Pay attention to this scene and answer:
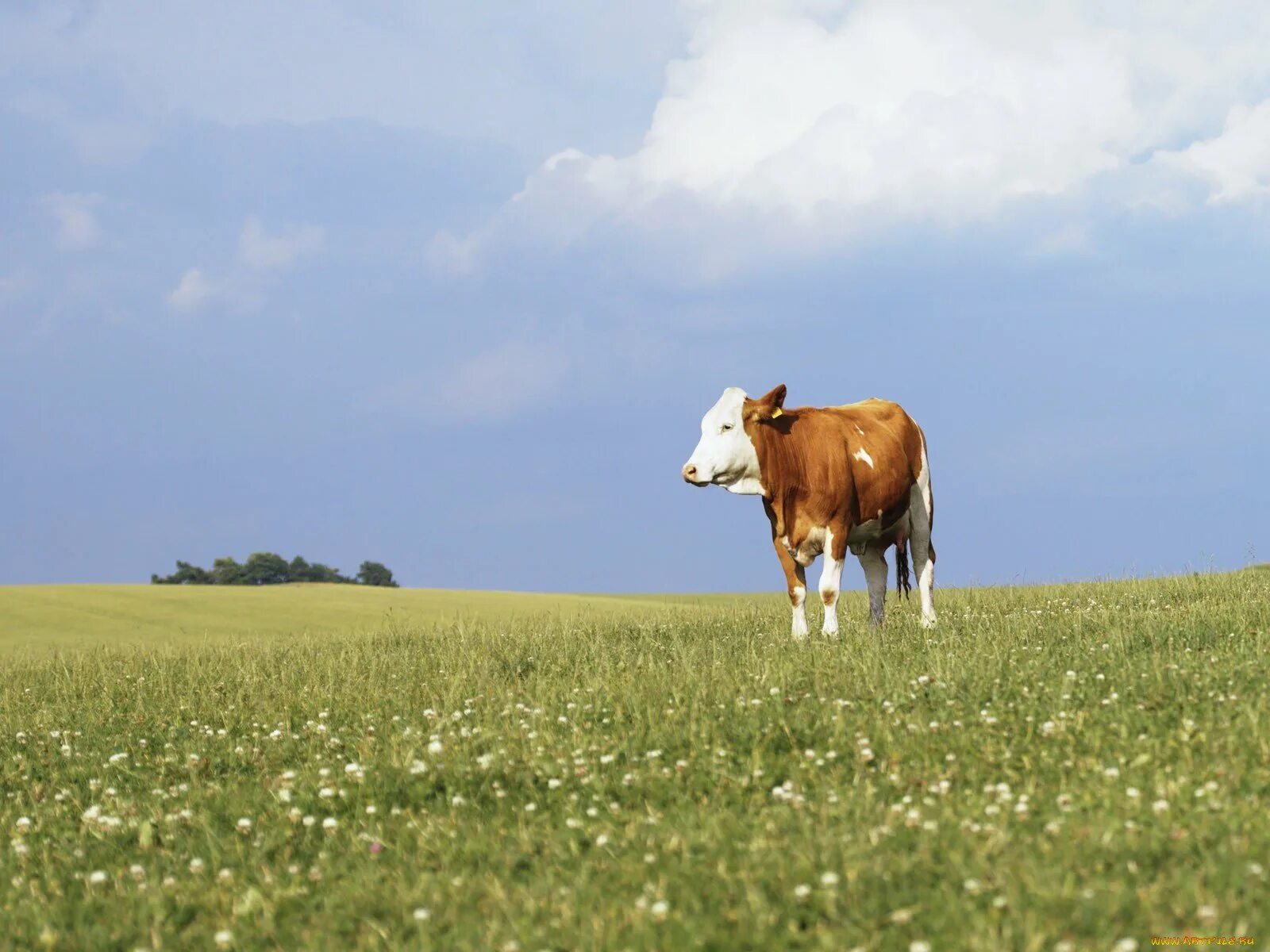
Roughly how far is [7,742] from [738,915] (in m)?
9.31

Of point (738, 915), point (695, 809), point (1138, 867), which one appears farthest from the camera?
point (695, 809)

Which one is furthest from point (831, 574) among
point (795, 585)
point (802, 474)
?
point (802, 474)

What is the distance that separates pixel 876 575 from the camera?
15008 millimetres

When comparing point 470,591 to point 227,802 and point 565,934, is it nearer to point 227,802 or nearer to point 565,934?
point 227,802

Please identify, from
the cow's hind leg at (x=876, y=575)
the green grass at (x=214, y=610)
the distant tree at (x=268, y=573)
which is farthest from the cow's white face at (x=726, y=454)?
the distant tree at (x=268, y=573)

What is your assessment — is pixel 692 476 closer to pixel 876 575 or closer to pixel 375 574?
pixel 876 575

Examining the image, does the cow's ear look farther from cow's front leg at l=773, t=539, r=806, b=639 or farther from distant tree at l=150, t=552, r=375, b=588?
distant tree at l=150, t=552, r=375, b=588

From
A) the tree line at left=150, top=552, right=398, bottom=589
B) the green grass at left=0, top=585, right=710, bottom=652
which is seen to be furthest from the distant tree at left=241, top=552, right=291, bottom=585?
the green grass at left=0, top=585, right=710, bottom=652

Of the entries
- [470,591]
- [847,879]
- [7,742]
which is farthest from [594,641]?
[470,591]

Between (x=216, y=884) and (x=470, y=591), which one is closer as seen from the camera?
(x=216, y=884)

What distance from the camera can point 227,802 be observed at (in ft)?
26.4

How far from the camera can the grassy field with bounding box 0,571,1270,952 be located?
5031 millimetres

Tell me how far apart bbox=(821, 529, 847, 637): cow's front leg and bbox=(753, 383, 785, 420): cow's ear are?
1.47 meters

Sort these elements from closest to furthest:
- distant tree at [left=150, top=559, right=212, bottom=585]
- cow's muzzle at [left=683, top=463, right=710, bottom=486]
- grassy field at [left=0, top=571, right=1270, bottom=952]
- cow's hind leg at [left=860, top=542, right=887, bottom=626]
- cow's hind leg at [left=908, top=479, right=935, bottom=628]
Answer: grassy field at [left=0, top=571, right=1270, bottom=952]
cow's muzzle at [left=683, top=463, right=710, bottom=486]
cow's hind leg at [left=860, top=542, right=887, bottom=626]
cow's hind leg at [left=908, top=479, right=935, bottom=628]
distant tree at [left=150, top=559, right=212, bottom=585]
